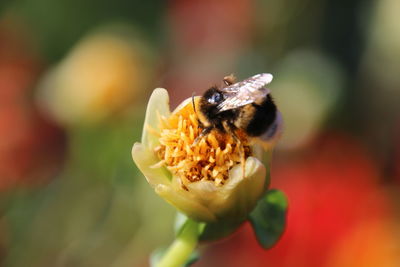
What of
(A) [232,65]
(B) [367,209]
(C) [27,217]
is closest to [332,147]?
(B) [367,209]

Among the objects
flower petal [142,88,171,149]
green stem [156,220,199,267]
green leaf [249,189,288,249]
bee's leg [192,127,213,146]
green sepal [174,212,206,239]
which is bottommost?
green leaf [249,189,288,249]

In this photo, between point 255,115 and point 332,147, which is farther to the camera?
point 332,147

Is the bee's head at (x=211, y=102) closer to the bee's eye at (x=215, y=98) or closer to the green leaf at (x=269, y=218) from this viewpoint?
the bee's eye at (x=215, y=98)

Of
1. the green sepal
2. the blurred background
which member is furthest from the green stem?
the blurred background

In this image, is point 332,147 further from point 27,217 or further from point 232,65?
point 27,217

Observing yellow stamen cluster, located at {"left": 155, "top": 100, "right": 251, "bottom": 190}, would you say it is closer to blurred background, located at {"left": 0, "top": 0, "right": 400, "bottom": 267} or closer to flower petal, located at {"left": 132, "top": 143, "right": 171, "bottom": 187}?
flower petal, located at {"left": 132, "top": 143, "right": 171, "bottom": 187}

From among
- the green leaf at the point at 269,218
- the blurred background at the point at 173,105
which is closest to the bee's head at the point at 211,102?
the green leaf at the point at 269,218
